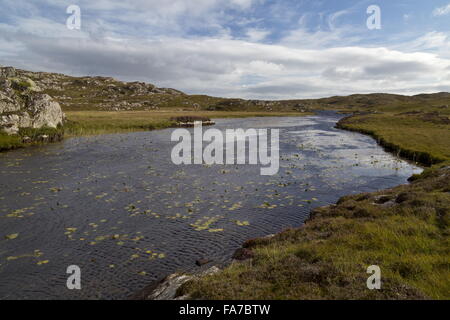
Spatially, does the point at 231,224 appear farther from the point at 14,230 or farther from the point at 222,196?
the point at 14,230

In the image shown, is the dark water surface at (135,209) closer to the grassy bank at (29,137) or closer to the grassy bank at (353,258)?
the grassy bank at (353,258)

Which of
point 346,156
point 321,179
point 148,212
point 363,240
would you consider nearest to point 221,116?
point 346,156

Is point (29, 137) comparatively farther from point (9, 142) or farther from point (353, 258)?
point (353, 258)

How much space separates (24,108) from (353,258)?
2786 inches

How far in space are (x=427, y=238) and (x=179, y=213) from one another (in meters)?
16.5

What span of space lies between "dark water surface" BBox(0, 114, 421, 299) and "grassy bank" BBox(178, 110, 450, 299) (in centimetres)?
435

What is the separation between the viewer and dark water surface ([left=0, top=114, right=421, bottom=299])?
49.7ft

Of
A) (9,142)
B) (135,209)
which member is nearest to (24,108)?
(9,142)

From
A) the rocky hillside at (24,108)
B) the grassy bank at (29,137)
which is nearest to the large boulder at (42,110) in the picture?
the rocky hillside at (24,108)

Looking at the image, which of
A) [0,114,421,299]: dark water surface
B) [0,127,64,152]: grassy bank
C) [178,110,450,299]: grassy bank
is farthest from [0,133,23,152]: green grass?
[178,110,450,299]: grassy bank

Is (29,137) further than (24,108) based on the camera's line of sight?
No

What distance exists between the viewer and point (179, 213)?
2317 centimetres

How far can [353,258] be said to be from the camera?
11.5 m

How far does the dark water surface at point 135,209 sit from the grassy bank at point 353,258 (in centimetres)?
435
